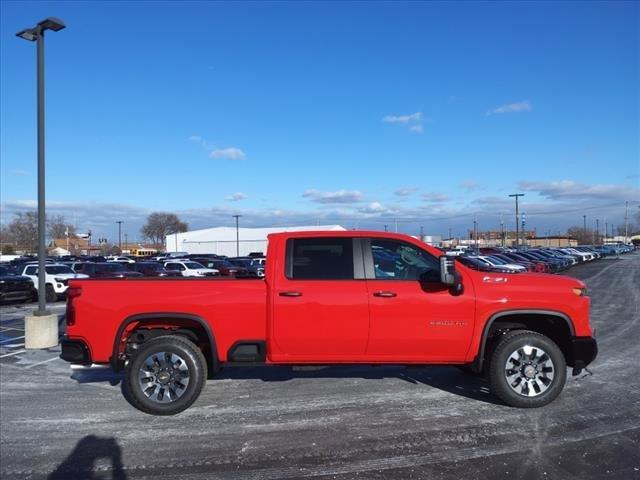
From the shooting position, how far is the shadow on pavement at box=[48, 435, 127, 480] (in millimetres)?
4270

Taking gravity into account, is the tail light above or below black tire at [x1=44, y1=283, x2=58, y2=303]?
above

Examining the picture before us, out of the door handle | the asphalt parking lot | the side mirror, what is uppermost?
the side mirror

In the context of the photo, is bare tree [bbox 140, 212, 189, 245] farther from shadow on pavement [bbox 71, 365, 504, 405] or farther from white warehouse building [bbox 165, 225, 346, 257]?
shadow on pavement [bbox 71, 365, 504, 405]

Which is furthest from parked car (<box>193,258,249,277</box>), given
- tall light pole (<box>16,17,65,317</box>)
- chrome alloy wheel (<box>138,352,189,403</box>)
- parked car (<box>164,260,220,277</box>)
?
chrome alloy wheel (<box>138,352,189,403</box>)

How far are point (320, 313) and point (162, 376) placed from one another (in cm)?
184

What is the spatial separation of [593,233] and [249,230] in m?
113

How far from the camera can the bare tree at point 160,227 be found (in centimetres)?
13562

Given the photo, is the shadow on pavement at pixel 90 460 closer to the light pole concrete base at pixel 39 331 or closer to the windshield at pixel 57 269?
the light pole concrete base at pixel 39 331

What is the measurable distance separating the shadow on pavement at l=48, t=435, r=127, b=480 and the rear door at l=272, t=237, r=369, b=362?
181cm

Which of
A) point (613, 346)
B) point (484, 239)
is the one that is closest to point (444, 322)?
point (613, 346)

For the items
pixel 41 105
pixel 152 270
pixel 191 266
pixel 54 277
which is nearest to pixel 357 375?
pixel 41 105

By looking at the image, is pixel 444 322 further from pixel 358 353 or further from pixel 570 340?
pixel 570 340

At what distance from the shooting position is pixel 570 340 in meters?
5.83

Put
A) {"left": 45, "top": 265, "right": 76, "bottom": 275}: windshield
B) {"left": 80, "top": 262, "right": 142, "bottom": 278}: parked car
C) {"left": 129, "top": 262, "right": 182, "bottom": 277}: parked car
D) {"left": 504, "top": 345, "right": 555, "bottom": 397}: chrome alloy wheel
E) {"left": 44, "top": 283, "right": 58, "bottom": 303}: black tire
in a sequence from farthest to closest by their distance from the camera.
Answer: {"left": 129, "top": 262, "right": 182, "bottom": 277}: parked car
{"left": 80, "top": 262, "right": 142, "bottom": 278}: parked car
{"left": 45, "top": 265, "right": 76, "bottom": 275}: windshield
{"left": 44, "top": 283, "right": 58, "bottom": 303}: black tire
{"left": 504, "top": 345, "right": 555, "bottom": 397}: chrome alloy wheel
